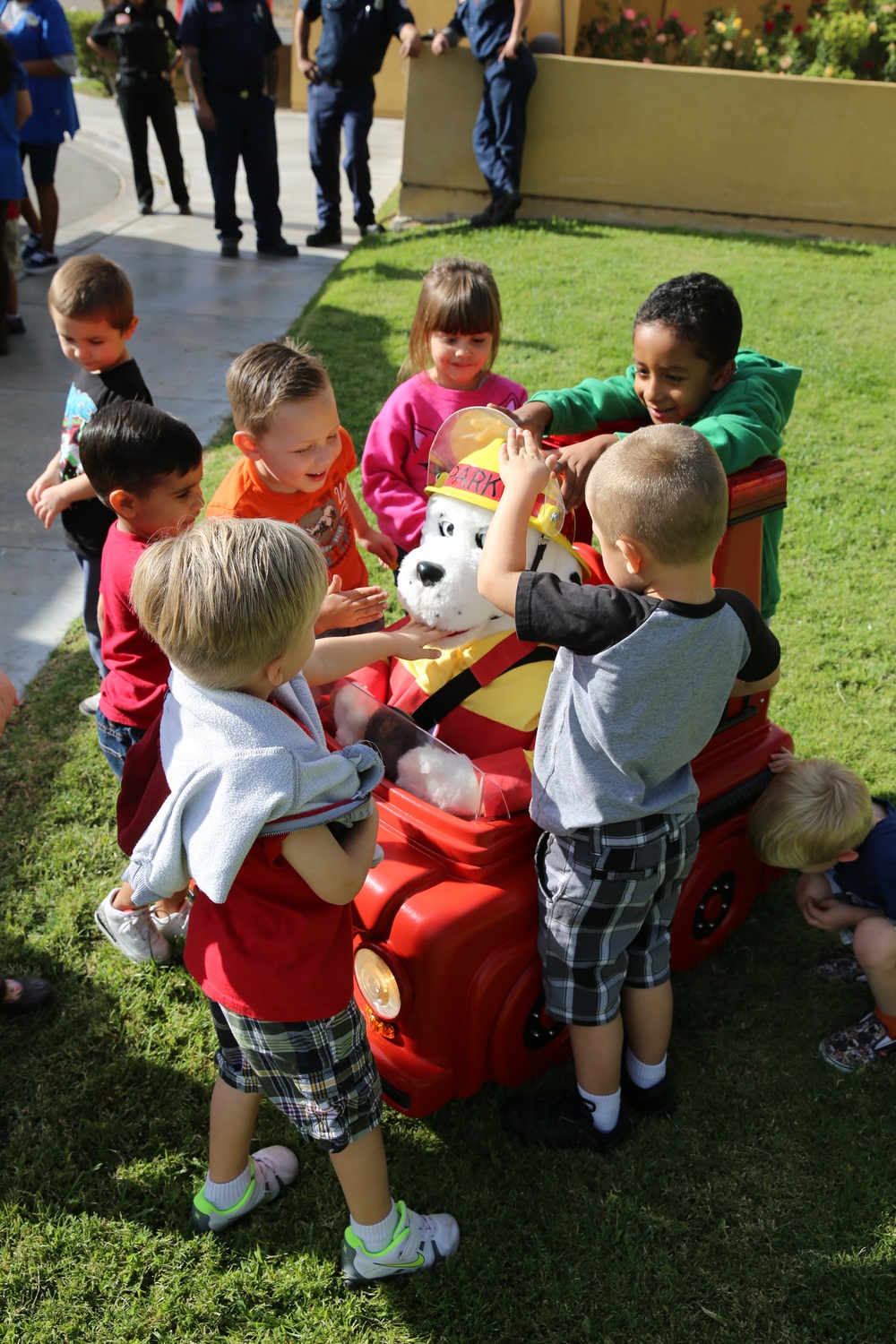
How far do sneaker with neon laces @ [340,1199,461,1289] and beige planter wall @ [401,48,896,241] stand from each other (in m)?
8.79

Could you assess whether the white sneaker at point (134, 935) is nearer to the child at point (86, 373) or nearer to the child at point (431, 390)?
the child at point (86, 373)

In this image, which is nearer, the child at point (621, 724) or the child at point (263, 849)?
the child at point (263, 849)

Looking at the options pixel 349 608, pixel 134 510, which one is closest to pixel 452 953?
pixel 349 608

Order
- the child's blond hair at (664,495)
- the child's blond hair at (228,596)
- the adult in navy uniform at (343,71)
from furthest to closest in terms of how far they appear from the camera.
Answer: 1. the adult in navy uniform at (343,71)
2. the child's blond hair at (664,495)
3. the child's blond hair at (228,596)

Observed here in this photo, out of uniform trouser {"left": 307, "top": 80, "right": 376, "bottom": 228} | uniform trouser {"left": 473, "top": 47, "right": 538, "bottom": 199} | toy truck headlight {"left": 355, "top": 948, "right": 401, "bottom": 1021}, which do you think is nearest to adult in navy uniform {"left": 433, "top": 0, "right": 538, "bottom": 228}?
uniform trouser {"left": 473, "top": 47, "right": 538, "bottom": 199}

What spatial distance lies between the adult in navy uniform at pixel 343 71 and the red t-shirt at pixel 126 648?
7.01 metres

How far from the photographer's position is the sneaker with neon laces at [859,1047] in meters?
2.40

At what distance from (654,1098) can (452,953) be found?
65cm

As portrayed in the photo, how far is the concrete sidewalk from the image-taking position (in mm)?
4188

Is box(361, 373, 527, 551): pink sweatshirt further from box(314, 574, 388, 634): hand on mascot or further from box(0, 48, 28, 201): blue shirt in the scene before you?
box(0, 48, 28, 201): blue shirt

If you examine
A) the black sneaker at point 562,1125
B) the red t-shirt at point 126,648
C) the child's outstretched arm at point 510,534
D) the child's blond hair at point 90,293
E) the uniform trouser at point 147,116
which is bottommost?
the black sneaker at point 562,1125

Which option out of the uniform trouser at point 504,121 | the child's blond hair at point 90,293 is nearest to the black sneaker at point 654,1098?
the child's blond hair at point 90,293

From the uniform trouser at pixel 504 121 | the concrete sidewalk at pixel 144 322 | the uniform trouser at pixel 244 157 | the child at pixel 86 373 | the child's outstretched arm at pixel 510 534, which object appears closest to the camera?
the child's outstretched arm at pixel 510 534

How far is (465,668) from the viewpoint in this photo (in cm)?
229
